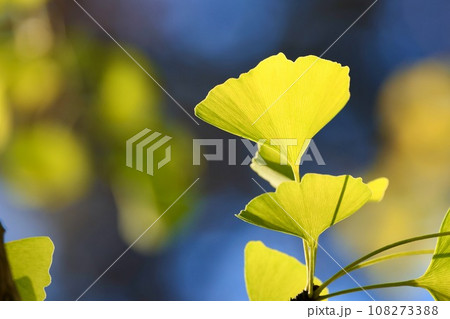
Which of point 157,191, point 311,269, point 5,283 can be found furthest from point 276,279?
point 157,191

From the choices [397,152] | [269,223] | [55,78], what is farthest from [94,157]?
[269,223]

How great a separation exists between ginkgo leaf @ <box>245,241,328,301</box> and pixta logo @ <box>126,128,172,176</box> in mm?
911

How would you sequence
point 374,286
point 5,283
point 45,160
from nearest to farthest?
point 5,283
point 374,286
point 45,160

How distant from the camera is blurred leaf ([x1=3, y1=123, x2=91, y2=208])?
1.29m

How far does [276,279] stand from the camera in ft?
1.74

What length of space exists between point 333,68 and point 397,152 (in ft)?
6.81

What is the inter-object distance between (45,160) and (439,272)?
112cm

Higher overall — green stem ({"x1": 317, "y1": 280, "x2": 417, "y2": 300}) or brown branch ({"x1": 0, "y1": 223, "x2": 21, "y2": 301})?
brown branch ({"x1": 0, "y1": 223, "x2": 21, "y2": 301})

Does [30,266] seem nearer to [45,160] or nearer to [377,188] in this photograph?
[377,188]

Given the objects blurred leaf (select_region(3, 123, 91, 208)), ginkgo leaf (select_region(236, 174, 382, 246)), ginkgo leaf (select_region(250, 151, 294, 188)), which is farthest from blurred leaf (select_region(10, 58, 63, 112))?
ginkgo leaf (select_region(236, 174, 382, 246))

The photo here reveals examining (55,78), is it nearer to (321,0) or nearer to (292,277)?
(292,277)
